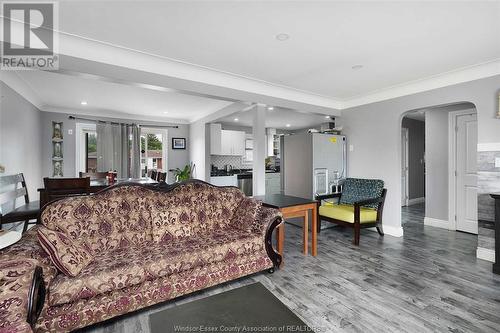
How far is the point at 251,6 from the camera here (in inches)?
77.5

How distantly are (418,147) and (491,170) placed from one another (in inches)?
163

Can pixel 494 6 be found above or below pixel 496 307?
above

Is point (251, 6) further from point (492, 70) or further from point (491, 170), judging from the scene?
point (491, 170)

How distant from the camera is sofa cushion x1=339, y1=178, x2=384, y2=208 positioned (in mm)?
4113

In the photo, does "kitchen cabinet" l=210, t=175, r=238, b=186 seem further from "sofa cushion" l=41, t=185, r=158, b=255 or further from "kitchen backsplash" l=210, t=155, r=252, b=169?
"sofa cushion" l=41, t=185, r=158, b=255

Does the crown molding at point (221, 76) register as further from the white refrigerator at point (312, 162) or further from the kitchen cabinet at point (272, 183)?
the kitchen cabinet at point (272, 183)

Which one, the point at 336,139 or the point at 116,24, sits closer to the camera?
the point at 116,24

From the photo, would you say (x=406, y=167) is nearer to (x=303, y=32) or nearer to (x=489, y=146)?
(x=489, y=146)

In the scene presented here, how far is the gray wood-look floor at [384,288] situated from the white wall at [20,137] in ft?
9.95

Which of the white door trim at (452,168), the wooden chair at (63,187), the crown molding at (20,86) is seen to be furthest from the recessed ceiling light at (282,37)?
the white door trim at (452,168)

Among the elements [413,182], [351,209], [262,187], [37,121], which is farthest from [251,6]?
[413,182]

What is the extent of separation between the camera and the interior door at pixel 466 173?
4074mm

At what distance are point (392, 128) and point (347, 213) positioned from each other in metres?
1.69

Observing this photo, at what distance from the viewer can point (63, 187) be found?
2.97 meters
